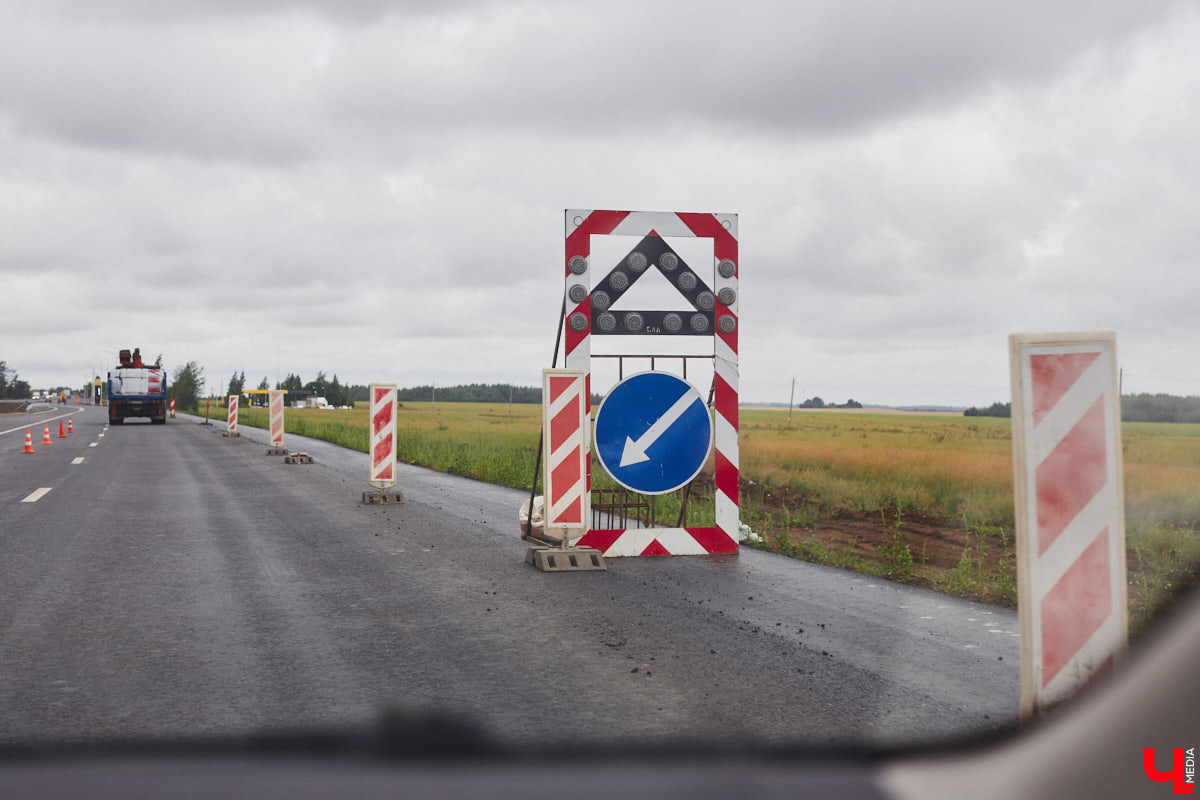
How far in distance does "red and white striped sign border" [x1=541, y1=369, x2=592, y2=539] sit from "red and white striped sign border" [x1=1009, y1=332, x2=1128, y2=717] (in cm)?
483

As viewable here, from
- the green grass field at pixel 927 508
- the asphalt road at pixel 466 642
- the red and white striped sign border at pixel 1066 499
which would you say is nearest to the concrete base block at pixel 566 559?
the asphalt road at pixel 466 642

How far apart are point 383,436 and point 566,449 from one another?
5.73 meters

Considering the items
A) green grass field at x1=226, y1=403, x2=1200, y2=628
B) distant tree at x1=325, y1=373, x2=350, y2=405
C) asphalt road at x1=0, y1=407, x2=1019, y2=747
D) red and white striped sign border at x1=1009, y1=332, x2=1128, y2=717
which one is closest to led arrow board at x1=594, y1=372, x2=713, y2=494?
asphalt road at x1=0, y1=407, x2=1019, y2=747

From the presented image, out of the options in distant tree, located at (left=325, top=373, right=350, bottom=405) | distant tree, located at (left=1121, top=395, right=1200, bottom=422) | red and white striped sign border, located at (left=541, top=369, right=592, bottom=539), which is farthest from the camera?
distant tree, located at (left=325, top=373, right=350, bottom=405)

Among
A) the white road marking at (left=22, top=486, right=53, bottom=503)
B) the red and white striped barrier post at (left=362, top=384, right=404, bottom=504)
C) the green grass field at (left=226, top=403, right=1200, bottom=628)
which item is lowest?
the green grass field at (left=226, top=403, right=1200, bottom=628)

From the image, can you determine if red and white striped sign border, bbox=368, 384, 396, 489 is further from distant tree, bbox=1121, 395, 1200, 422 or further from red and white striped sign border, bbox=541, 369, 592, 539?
distant tree, bbox=1121, 395, 1200, 422

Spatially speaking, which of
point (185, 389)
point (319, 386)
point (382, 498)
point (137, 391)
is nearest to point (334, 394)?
point (319, 386)

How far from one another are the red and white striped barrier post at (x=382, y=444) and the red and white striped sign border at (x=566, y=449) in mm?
4797

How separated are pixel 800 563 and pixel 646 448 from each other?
1622mm

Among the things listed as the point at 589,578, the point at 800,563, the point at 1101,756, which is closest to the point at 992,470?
the point at 800,563

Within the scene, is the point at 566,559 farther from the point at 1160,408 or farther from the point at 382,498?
the point at 382,498

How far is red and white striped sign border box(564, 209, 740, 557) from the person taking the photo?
26.3ft

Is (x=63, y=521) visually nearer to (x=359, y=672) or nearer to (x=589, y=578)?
(x=589, y=578)

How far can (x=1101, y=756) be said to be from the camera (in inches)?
99.7
